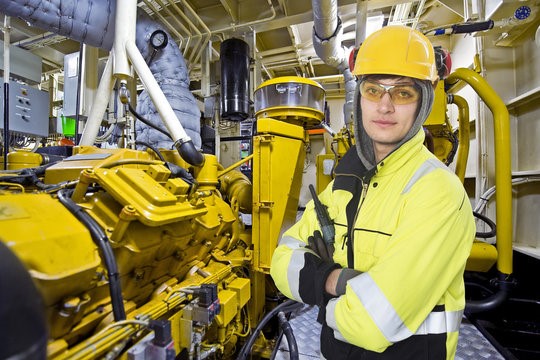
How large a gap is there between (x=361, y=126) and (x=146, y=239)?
1213mm

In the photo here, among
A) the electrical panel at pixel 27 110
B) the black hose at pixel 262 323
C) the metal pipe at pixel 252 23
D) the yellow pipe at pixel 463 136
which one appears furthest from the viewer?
the metal pipe at pixel 252 23

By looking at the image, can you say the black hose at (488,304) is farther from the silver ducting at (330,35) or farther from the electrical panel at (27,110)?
the electrical panel at (27,110)

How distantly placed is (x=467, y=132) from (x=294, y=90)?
195cm

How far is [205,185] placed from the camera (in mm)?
2297

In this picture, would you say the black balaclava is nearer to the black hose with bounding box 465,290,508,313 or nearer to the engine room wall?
the black hose with bounding box 465,290,508,313

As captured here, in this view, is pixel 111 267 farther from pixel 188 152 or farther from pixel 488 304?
pixel 488 304

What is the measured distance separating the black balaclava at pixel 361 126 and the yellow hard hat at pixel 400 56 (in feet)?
0.13

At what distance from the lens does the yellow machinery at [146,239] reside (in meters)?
0.99

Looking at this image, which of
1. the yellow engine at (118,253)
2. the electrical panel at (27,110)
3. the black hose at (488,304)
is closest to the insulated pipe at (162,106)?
the yellow engine at (118,253)

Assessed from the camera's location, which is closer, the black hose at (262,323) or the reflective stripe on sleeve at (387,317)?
the reflective stripe on sleeve at (387,317)

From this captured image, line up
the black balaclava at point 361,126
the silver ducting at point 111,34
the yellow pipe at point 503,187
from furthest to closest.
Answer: the yellow pipe at point 503,187 < the silver ducting at point 111,34 < the black balaclava at point 361,126

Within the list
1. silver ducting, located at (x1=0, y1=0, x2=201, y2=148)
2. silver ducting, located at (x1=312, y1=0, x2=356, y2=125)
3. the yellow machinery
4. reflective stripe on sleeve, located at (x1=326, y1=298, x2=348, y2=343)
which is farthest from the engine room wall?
silver ducting, located at (x1=0, y1=0, x2=201, y2=148)

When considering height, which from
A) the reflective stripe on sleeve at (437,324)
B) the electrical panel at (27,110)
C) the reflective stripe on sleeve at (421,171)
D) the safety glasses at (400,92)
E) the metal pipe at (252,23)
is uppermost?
the metal pipe at (252,23)

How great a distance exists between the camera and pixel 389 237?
0.93 metres
